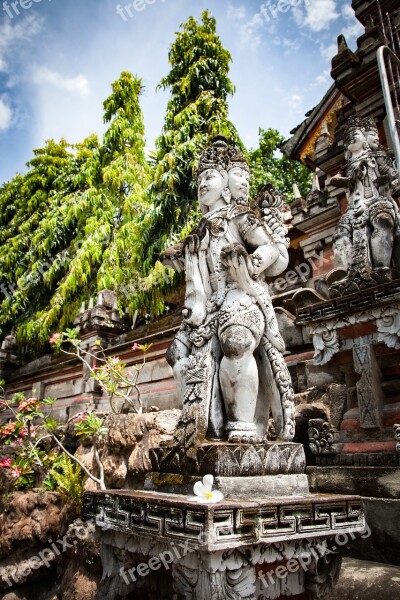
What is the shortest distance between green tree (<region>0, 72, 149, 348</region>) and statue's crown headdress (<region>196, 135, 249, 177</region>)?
32.4 ft

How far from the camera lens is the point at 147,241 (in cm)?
1312

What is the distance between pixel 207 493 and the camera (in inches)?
84.7

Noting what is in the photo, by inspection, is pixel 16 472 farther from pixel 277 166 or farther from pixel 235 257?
pixel 277 166

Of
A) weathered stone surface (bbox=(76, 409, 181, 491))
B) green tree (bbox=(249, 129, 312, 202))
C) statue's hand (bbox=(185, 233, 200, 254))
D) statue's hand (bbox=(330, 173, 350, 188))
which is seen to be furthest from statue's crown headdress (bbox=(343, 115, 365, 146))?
green tree (bbox=(249, 129, 312, 202))

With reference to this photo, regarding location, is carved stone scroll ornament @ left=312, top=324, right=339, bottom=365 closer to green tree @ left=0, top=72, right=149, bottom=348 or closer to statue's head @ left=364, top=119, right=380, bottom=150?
statue's head @ left=364, top=119, right=380, bottom=150

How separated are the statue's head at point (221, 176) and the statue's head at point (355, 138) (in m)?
2.63

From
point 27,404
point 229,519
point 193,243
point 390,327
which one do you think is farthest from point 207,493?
point 27,404

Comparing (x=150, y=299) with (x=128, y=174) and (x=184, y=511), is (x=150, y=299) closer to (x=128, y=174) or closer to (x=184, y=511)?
(x=128, y=174)

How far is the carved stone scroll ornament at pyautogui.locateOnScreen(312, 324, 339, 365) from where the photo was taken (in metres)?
4.65

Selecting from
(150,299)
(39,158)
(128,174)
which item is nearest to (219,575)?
(150,299)

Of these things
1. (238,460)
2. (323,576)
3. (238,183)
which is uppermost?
(238,183)

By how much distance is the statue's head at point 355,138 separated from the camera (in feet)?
18.3

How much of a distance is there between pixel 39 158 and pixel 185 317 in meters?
18.3

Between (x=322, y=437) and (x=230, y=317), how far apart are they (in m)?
2.06
